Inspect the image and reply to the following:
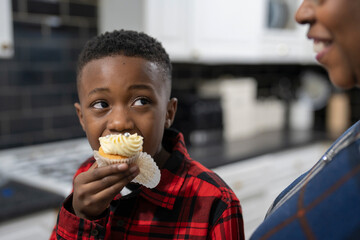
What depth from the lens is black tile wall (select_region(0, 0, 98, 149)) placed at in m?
2.05

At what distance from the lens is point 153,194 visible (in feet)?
2.64

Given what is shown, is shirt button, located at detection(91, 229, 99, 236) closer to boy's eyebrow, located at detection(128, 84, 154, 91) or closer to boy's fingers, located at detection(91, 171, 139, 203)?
boy's fingers, located at detection(91, 171, 139, 203)

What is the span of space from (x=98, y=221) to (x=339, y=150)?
0.42m

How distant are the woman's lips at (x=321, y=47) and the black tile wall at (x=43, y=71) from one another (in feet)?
6.11

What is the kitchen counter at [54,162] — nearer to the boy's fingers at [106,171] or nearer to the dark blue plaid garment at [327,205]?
the boy's fingers at [106,171]

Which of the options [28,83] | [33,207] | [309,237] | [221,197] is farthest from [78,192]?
[28,83]

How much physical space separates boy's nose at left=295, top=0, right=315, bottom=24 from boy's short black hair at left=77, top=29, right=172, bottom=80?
396 millimetres

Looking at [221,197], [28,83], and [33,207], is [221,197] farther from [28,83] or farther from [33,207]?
[28,83]

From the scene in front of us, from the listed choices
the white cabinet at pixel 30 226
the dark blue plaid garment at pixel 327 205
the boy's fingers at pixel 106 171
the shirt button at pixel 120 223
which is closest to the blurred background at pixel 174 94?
the white cabinet at pixel 30 226

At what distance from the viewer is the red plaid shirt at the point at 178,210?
0.78m

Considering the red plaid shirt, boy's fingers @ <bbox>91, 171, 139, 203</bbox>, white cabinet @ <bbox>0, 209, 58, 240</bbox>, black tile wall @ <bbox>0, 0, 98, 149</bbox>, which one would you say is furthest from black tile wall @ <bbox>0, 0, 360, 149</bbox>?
boy's fingers @ <bbox>91, 171, 139, 203</bbox>

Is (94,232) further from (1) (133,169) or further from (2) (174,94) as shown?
(2) (174,94)

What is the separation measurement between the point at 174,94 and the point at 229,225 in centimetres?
208

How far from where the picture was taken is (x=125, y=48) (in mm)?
788
